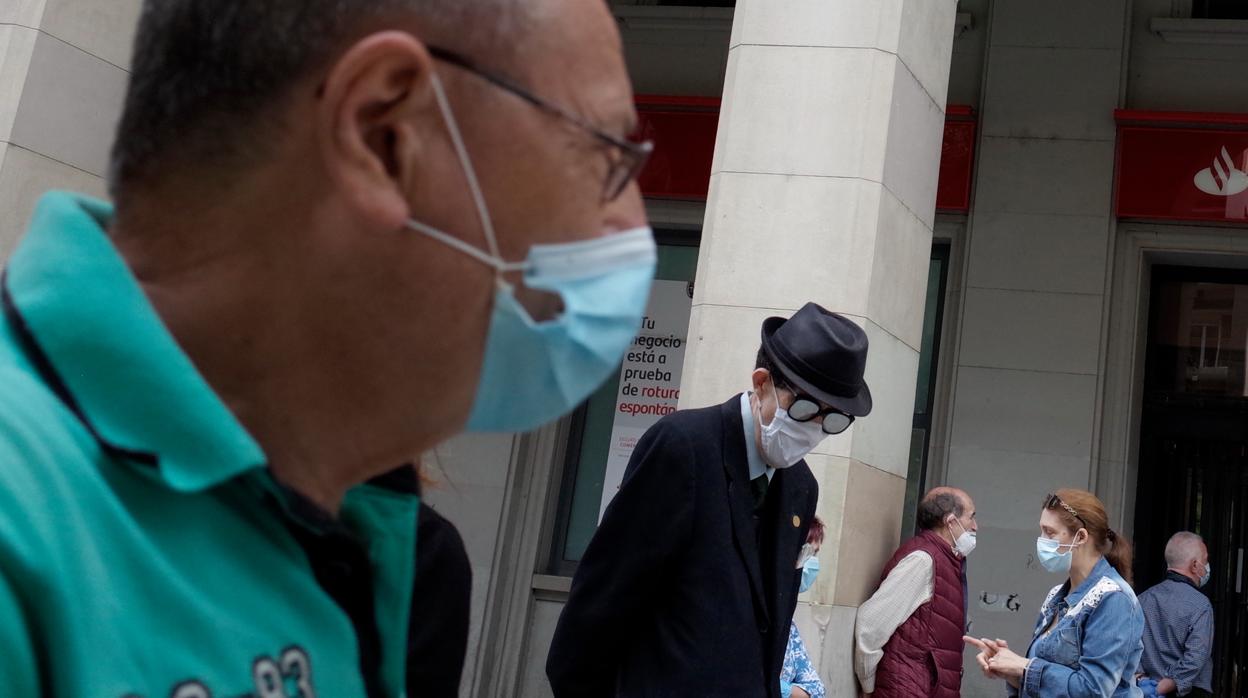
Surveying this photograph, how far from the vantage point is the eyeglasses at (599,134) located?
3.60 feet

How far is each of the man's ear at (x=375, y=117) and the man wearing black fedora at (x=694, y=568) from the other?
2706mm

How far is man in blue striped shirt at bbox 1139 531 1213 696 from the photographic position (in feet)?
28.0

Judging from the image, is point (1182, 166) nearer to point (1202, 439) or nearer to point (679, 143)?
point (1202, 439)

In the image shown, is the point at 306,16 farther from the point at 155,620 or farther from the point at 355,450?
the point at 155,620

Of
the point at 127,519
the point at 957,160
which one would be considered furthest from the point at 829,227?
the point at 127,519

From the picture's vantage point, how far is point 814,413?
400 centimetres

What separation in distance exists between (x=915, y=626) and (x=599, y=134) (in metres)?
6.09

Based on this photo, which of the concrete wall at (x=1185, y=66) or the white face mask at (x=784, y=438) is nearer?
the white face mask at (x=784, y=438)

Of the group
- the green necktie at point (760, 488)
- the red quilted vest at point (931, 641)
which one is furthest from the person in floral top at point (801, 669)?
the green necktie at point (760, 488)

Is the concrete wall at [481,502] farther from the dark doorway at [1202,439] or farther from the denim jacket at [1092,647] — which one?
the denim jacket at [1092,647]

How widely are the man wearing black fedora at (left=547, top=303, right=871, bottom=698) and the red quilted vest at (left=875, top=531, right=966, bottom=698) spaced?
307 cm

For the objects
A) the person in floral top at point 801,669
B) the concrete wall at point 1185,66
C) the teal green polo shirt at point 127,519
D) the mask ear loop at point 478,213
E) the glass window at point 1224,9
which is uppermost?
the glass window at point 1224,9

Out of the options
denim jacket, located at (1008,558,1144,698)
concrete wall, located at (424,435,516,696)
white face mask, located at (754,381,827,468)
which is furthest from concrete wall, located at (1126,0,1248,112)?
white face mask, located at (754,381,827,468)

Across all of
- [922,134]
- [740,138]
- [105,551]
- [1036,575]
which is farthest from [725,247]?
[105,551]
